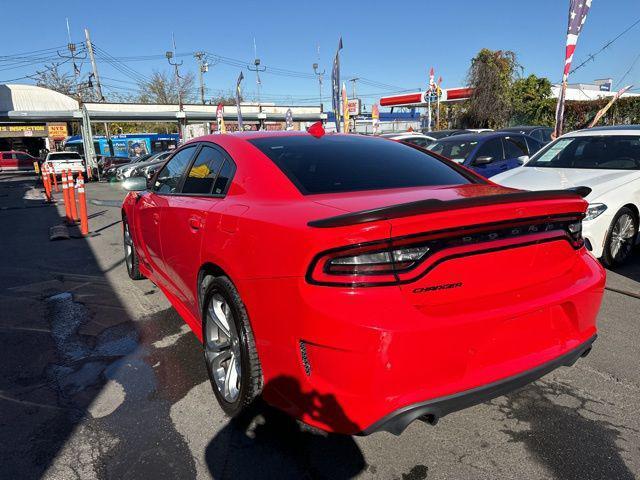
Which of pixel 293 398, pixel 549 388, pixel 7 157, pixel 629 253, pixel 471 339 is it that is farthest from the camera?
pixel 7 157

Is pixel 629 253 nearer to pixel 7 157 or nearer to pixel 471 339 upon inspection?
pixel 471 339

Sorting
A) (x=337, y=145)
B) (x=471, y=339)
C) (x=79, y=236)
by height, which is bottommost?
(x=79, y=236)

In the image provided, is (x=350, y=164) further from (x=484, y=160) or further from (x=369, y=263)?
(x=484, y=160)

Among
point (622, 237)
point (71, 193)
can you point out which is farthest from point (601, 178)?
point (71, 193)

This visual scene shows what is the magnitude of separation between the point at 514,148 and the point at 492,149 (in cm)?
68

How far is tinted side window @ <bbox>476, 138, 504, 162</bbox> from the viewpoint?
8922 millimetres

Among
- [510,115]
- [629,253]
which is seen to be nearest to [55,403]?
[629,253]

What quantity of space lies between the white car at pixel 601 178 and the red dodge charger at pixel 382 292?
9.01 ft

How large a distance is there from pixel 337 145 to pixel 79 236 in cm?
690

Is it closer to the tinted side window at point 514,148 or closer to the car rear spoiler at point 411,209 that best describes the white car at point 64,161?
the tinted side window at point 514,148

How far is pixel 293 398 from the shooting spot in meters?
2.05

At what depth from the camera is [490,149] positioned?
29.6 feet

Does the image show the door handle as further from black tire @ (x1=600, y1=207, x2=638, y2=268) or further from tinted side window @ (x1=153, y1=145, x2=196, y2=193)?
black tire @ (x1=600, y1=207, x2=638, y2=268)

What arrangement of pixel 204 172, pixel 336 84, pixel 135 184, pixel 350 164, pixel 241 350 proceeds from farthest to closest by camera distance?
1. pixel 336 84
2. pixel 135 184
3. pixel 204 172
4. pixel 350 164
5. pixel 241 350
